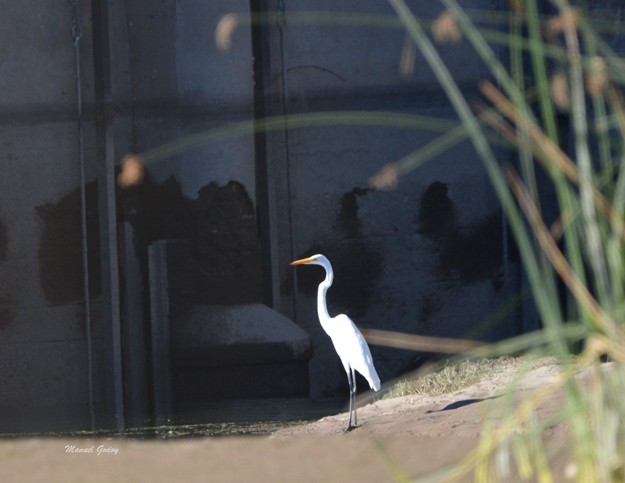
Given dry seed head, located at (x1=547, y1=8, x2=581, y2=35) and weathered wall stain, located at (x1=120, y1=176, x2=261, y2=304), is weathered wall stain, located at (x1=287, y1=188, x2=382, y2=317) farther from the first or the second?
dry seed head, located at (x1=547, y1=8, x2=581, y2=35)

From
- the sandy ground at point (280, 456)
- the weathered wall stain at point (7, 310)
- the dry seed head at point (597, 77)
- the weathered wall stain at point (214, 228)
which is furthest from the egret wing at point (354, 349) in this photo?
the dry seed head at point (597, 77)

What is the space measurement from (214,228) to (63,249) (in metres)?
1.19

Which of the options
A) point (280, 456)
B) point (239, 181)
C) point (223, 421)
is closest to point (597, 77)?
point (280, 456)

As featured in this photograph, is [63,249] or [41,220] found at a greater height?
[41,220]

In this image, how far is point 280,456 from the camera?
187 inches

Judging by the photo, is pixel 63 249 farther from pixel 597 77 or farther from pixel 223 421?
pixel 597 77

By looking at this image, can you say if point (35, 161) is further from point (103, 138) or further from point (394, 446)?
point (394, 446)

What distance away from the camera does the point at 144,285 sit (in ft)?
29.0

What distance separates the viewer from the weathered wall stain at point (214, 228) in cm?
891

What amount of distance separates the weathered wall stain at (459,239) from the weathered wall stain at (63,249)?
266 cm

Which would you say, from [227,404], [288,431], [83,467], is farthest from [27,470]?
[227,404]

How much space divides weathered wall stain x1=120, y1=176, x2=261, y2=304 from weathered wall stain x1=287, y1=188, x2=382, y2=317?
2.00ft
